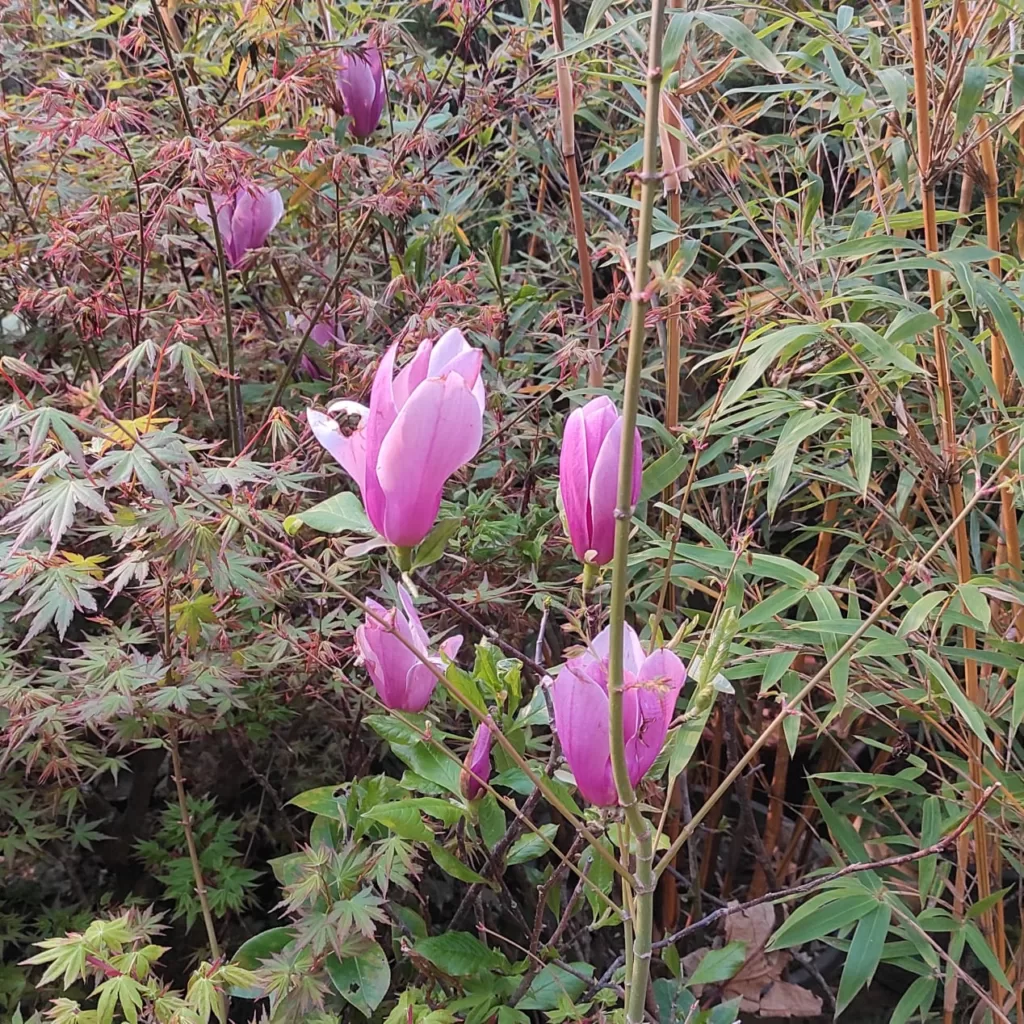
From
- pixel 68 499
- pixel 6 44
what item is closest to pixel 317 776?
pixel 68 499

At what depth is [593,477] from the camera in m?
0.50

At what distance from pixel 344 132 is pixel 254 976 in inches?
34.5

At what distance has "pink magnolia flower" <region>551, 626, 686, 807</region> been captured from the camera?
483 mm

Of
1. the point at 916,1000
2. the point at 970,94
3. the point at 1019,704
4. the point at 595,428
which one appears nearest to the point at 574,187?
the point at 970,94

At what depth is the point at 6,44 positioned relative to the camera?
1.23 metres

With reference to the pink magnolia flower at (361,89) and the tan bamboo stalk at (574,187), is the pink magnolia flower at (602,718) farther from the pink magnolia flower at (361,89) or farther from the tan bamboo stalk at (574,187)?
the pink magnolia flower at (361,89)

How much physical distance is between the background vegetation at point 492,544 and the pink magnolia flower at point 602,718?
1.0 inches

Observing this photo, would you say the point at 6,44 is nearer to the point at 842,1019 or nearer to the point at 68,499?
the point at 68,499

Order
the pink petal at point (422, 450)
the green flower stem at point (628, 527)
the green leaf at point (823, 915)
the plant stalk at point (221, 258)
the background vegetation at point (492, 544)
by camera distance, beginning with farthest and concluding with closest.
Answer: the plant stalk at point (221, 258) < the green leaf at point (823, 915) < the background vegetation at point (492, 544) < the pink petal at point (422, 450) < the green flower stem at point (628, 527)

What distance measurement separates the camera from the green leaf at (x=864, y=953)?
2.49 ft

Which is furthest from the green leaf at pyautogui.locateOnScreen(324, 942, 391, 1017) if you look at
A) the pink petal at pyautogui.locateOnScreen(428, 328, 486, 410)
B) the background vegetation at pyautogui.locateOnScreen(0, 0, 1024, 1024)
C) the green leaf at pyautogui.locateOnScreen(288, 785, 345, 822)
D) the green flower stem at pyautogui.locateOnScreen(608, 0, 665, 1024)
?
the pink petal at pyautogui.locateOnScreen(428, 328, 486, 410)

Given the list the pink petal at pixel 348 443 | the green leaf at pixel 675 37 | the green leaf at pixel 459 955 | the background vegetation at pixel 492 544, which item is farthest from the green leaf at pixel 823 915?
the green leaf at pixel 675 37

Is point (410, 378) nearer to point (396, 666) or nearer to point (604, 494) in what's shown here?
point (604, 494)

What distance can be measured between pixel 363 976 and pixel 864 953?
0.41 m
